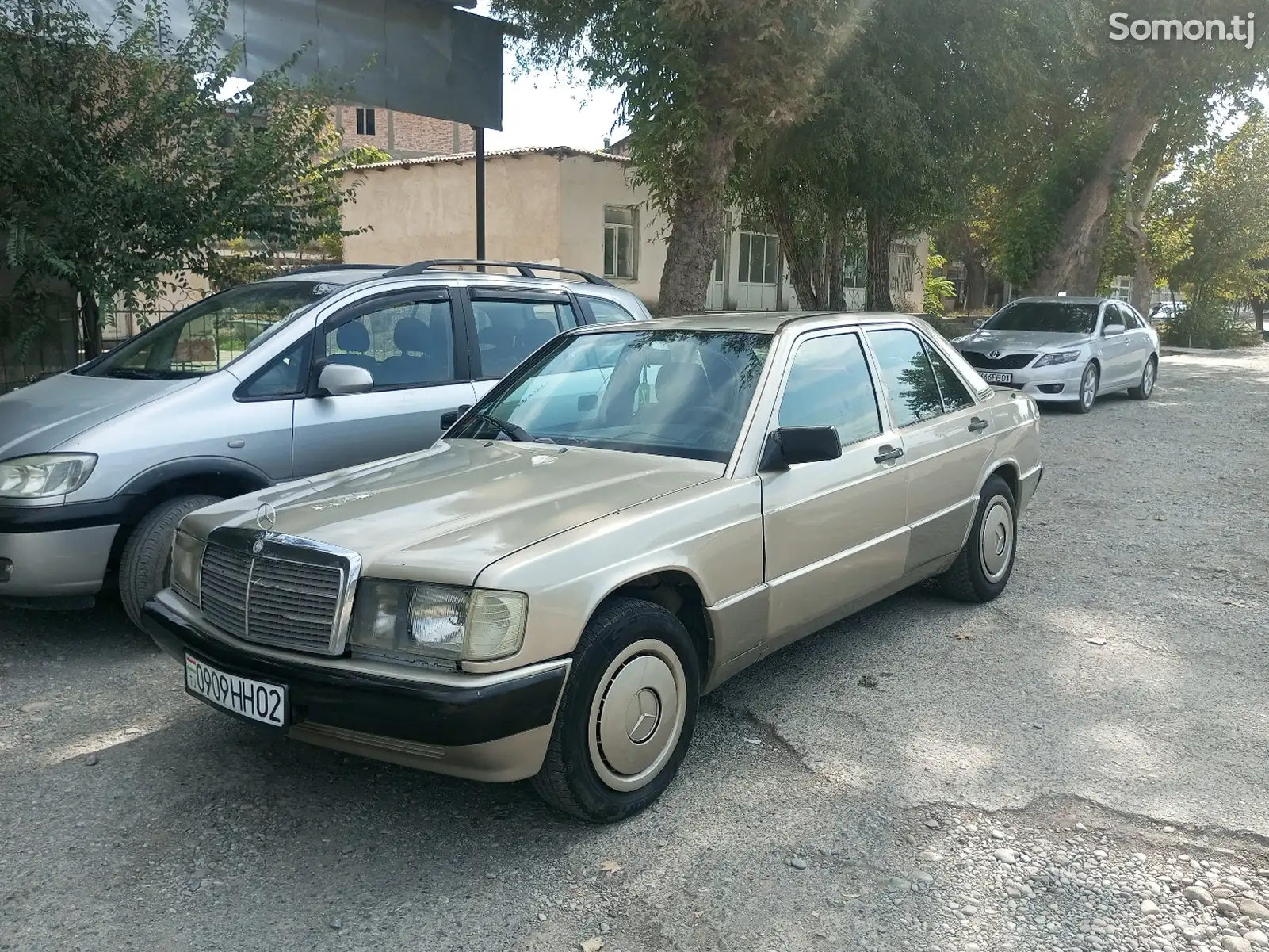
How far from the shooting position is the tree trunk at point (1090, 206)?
72.8 ft

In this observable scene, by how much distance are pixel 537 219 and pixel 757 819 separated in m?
20.6

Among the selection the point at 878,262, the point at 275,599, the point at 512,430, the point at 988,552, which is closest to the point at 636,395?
the point at 512,430

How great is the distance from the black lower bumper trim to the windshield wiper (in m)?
1.60

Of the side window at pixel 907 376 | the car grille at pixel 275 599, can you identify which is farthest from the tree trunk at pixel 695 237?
the car grille at pixel 275 599

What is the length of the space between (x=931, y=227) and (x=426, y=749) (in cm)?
2049

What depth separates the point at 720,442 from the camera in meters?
4.21

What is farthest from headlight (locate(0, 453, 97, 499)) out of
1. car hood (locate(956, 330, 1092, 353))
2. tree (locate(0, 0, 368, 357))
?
car hood (locate(956, 330, 1092, 353))

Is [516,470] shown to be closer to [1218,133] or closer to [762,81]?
[762,81]

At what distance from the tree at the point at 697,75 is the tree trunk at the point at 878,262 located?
708cm

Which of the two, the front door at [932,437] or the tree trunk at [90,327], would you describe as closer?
the front door at [932,437]

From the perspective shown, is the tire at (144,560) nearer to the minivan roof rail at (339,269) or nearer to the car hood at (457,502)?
the car hood at (457,502)

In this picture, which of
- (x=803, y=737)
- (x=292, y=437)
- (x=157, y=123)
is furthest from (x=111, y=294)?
(x=803, y=737)

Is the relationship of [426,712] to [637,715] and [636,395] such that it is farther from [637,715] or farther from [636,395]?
[636,395]

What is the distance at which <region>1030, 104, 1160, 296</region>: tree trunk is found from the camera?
2219 centimetres
